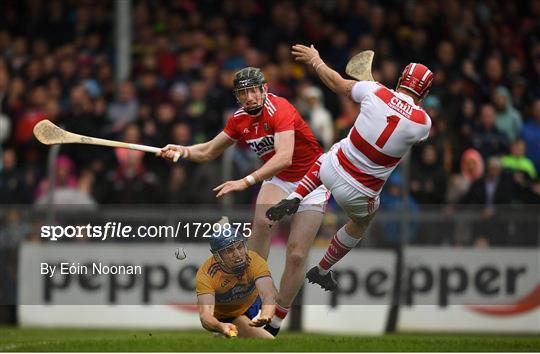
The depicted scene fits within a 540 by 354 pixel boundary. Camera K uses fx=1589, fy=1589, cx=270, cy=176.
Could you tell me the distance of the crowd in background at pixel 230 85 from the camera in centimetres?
2131

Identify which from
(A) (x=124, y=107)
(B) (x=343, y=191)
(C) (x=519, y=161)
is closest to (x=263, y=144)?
(B) (x=343, y=191)

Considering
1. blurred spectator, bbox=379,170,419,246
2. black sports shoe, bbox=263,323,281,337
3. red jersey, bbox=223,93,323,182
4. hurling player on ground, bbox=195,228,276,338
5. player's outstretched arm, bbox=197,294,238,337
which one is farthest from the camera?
blurred spectator, bbox=379,170,419,246

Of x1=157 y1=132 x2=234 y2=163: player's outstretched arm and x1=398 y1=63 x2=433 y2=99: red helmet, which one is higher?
x1=398 y1=63 x2=433 y2=99: red helmet

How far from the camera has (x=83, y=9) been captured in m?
26.5

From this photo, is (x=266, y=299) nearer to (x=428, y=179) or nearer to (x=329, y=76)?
(x=329, y=76)

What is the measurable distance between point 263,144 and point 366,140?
1.16 meters

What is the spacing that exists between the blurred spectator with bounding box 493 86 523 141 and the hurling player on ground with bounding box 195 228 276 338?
276 inches

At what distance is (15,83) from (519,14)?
333 inches

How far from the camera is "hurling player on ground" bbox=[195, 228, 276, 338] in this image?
1608 cm

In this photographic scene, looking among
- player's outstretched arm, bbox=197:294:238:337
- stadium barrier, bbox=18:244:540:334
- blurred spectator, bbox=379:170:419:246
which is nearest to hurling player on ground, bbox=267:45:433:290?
player's outstretched arm, bbox=197:294:238:337

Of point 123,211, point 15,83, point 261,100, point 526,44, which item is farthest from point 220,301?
point 526,44

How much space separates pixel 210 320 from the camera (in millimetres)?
15945

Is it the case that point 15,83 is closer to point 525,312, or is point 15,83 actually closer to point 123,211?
point 123,211

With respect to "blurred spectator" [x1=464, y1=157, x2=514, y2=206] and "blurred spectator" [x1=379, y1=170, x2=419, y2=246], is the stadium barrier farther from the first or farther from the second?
"blurred spectator" [x1=464, y1=157, x2=514, y2=206]
